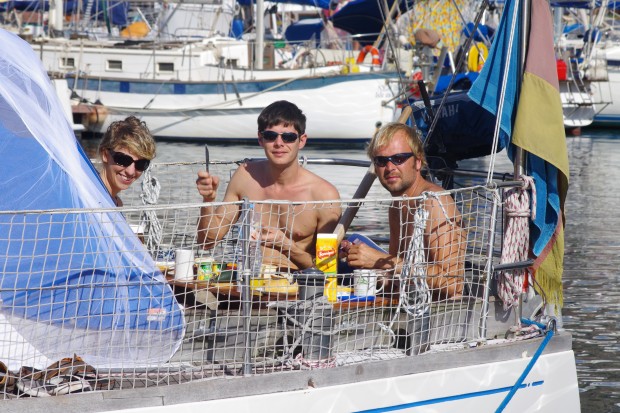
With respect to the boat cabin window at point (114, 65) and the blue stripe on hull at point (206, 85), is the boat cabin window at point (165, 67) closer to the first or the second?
the blue stripe on hull at point (206, 85)

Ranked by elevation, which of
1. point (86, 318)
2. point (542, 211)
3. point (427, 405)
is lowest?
point (427, 405)

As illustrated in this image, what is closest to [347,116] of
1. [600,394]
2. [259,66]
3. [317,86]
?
[317,86]

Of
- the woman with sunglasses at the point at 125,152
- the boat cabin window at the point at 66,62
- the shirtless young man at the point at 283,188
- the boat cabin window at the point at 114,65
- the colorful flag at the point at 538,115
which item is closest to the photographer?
the colorful flag at the point at 538,115

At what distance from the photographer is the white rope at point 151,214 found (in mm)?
6148

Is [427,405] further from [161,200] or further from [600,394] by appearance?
[161,200]

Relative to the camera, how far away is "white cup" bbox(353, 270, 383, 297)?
5.16m

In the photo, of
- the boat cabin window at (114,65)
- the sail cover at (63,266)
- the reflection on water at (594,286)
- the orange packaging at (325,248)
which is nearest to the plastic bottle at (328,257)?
the orange packaging at (325,248)

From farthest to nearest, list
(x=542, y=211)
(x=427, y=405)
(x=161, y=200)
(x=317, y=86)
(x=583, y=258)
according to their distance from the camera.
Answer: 1. (x=317, y=86)
2. (x=161, y=200)
3. (x=583, y=258)
4. (x=542, y=211)
5. (x=427, y=405)

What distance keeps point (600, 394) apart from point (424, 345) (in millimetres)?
Result: 2524

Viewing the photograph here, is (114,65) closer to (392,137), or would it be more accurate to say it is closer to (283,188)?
(283,188)

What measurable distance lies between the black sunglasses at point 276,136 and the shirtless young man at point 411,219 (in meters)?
0.50

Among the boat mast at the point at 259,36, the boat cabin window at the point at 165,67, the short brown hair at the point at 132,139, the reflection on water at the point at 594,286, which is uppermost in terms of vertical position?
the boat mast at the point at 259,36

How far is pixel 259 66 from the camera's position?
26469 millimetres

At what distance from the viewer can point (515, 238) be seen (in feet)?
17.8
